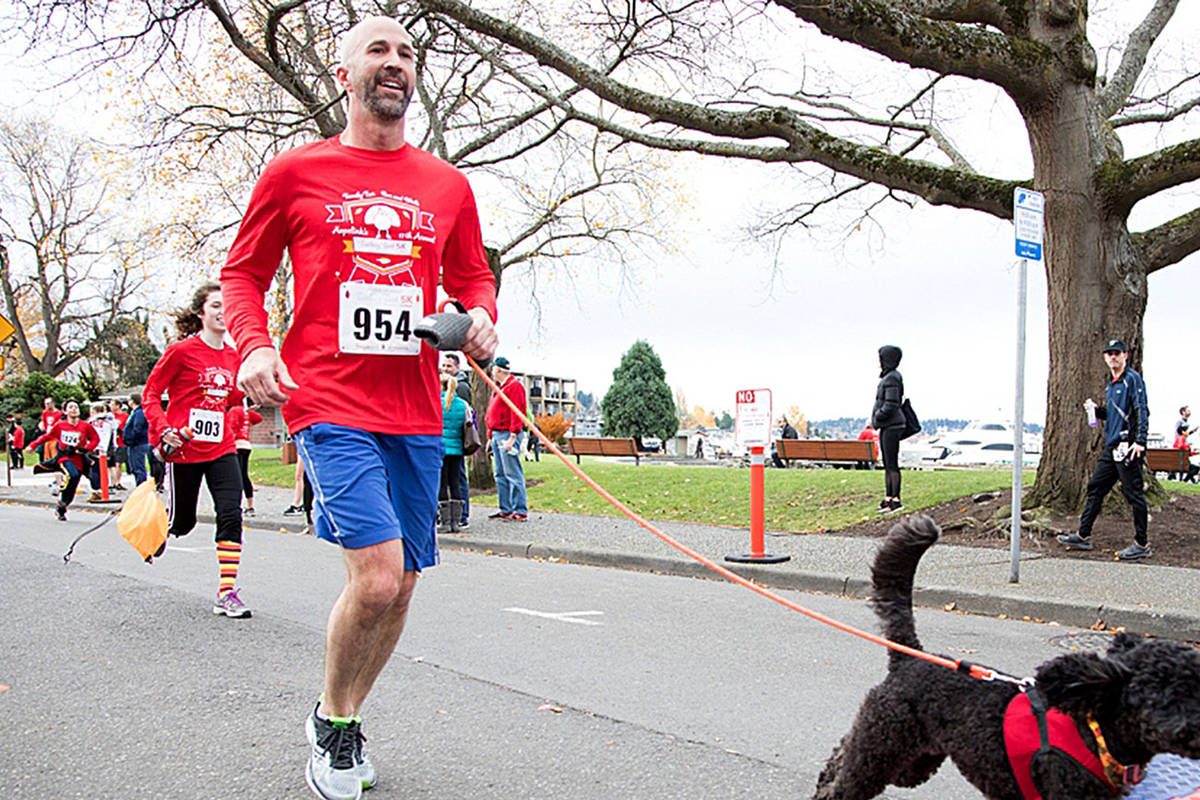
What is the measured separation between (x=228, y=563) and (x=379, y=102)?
4.40 metres

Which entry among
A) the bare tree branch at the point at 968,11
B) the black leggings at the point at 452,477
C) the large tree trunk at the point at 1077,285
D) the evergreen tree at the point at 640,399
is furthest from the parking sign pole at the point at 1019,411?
the evergreen tree at the point at 640,399

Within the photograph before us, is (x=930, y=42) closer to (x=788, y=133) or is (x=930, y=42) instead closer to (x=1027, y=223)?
(x=788, y=133)

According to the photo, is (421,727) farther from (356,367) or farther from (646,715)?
(356,367)

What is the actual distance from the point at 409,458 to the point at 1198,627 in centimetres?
564

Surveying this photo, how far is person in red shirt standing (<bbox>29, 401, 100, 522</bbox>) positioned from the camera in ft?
47.7

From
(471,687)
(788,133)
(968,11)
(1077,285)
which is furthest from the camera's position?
(788,133)

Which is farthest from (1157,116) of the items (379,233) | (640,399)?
(640,399)

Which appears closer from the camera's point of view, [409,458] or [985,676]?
[985,676]

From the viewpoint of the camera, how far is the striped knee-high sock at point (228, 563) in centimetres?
651

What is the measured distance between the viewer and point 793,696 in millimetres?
4590

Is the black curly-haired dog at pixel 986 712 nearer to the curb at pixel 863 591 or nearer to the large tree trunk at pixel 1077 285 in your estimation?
the curb at pixel 863 591

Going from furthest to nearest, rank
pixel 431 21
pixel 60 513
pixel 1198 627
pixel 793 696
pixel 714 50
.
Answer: pixel 431 21 < pixel 60 513 < pixel 714 50 < pixel 1198 627 < pixel 793 696

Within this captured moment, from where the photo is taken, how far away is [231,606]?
643 centimetres

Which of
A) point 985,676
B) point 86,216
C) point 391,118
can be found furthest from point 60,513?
point 86,216
